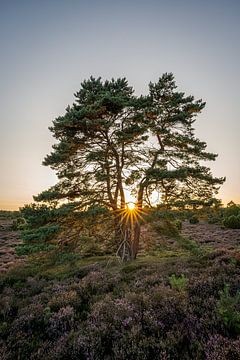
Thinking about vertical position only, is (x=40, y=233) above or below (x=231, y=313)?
above

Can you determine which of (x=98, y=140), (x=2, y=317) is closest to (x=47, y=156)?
(x=98, y=140)

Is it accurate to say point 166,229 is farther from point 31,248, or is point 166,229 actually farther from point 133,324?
point 133,324

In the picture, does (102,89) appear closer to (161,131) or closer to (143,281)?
(161,131)

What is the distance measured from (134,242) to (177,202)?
4.68m

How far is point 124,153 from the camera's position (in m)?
15.6

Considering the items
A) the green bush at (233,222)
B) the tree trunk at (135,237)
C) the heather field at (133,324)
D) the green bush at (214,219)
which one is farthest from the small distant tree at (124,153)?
the green bush at (214,219)

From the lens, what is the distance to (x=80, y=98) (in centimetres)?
1466

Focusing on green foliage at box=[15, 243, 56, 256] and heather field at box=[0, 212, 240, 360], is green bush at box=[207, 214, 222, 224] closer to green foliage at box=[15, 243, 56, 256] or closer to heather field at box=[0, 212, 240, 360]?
heather field at box=[0, 212, 240, 360]

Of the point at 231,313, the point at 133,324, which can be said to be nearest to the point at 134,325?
the point at 133,324

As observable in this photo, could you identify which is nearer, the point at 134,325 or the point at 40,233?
the point at 134,325

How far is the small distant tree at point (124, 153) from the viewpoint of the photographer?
13.4 m

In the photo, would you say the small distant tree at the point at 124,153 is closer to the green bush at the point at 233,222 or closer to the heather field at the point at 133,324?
the heather field at the point at 133,324

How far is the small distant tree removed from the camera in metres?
13.4

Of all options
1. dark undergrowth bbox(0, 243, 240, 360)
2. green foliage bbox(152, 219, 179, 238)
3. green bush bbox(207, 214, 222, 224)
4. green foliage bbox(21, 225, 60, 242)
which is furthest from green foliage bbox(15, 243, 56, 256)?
green bush bbox(207, 214, 222, 224)
